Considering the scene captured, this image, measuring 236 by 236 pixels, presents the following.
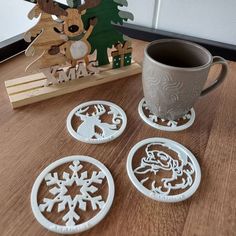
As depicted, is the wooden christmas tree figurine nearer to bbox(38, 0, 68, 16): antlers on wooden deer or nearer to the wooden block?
the wooden block

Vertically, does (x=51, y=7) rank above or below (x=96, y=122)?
above

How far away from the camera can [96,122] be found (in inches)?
16.0

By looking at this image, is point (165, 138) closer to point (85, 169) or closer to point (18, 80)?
point (85, 169)

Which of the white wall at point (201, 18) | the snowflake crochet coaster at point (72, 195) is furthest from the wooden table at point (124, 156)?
the white wall at point (201, 18)

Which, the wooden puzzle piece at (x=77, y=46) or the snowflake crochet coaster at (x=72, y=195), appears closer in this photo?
the snowflake crochet coaster at (x=72, y=195)

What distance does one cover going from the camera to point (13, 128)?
1.29ft

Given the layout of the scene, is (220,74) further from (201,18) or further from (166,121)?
(201,18)

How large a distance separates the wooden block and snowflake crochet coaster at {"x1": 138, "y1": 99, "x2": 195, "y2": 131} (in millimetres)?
94

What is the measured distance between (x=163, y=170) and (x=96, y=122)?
12 centimetres

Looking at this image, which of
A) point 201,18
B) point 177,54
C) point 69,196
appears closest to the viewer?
point 69,196

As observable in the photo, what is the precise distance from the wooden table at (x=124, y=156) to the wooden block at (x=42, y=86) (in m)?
0.01

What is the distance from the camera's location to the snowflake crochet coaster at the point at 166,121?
16.1 inches

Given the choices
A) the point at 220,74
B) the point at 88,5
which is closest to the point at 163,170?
the point at 220,74

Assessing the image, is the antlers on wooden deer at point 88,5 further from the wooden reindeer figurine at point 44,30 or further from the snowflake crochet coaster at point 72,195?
the snowflake crochet coaster at point 72,195
